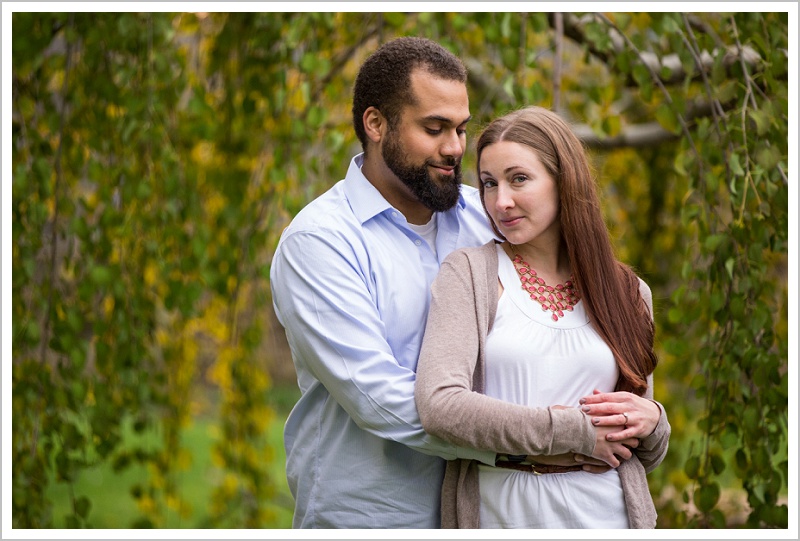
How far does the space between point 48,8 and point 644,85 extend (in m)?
1.64

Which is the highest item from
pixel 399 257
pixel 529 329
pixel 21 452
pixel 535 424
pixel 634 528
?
pixel 399 257

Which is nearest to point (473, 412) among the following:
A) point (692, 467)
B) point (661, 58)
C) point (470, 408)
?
point (470, 408)

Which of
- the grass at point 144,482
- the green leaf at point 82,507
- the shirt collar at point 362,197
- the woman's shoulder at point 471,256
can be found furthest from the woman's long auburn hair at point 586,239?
the grass at point 144,482

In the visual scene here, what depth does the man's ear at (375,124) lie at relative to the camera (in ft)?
6.08

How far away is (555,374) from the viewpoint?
5.23 feet

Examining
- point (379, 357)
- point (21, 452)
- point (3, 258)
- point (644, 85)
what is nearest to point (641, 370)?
point (379, 357)

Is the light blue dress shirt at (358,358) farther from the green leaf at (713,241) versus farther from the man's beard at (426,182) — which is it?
the green leaf at (713,241)

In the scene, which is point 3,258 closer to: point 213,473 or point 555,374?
Answer: point 555,374

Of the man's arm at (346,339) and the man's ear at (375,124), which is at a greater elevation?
the man's ear at (375,124)

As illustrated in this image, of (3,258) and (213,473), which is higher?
(3,258)

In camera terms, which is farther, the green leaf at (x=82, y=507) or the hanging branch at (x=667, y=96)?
the green leaf at (x=82, y=507)

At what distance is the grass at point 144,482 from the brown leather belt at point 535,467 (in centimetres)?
233

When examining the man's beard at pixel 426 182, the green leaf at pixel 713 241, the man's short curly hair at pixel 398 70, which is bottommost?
the green leaf at pixel 713 241

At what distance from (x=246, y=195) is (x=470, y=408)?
1.99 metres
